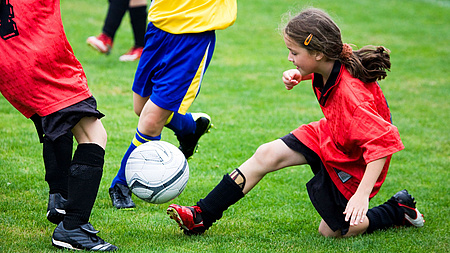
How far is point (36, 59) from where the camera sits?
3.00 metres

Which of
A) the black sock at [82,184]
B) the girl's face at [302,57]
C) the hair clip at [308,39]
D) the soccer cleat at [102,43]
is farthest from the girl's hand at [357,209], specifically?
the soccer cleat at [102,43]

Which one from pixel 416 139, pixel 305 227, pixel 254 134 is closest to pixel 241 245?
pixel 305 227

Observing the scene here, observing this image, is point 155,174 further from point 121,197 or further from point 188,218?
point 121,197

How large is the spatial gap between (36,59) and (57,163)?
0.86 meters

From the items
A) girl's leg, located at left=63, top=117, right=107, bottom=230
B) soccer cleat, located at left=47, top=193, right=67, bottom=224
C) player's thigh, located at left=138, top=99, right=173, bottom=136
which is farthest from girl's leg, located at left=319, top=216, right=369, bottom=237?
soccer cleat, located at left=47, top=193, right=67, bottom=224

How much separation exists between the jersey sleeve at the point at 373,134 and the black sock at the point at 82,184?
150 centimetres

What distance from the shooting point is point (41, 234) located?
3.42m

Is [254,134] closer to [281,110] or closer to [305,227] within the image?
[281,110]

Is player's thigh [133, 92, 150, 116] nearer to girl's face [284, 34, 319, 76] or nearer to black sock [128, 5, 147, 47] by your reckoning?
girl's face [284, 34, 319, 76]

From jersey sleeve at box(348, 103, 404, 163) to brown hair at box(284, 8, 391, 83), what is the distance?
0.82ft

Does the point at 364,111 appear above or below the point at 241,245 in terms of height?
above

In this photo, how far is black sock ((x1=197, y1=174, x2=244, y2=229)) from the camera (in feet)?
11.7

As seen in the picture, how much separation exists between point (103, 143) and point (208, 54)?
1188 millimetres

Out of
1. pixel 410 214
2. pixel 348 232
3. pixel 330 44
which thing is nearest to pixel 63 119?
pixel 330 44
